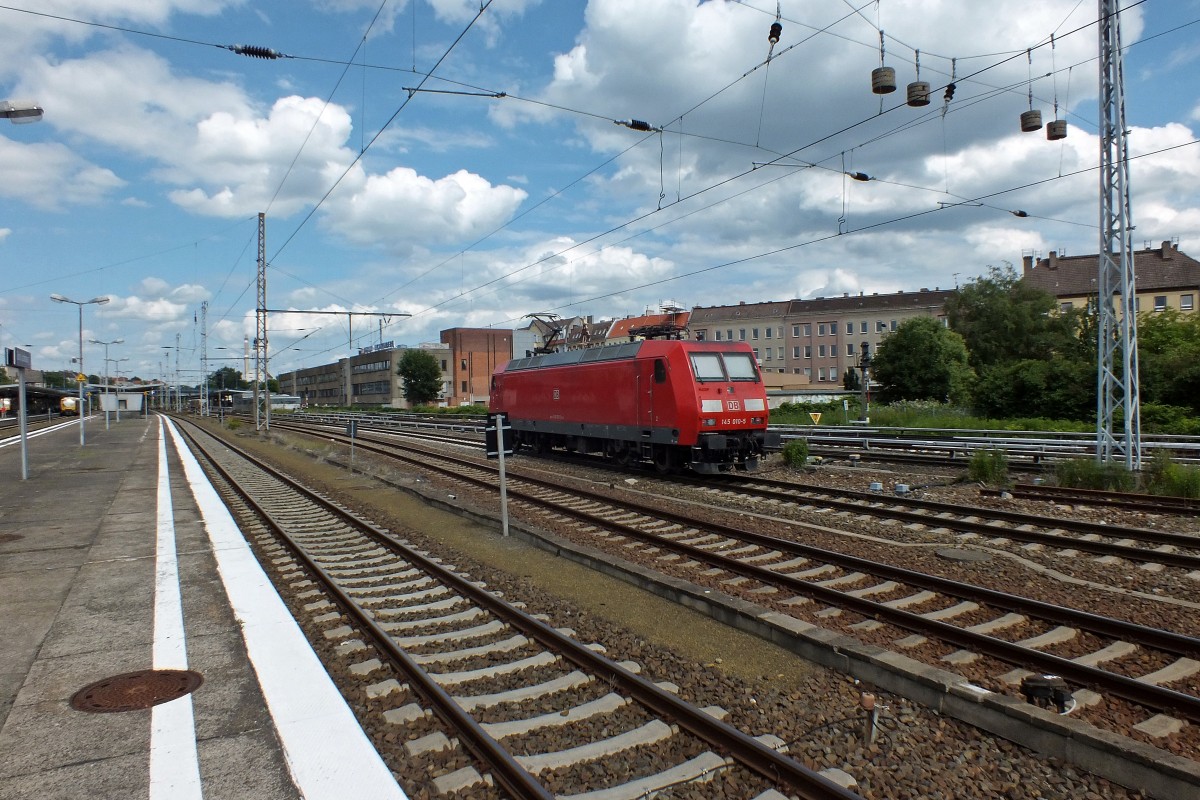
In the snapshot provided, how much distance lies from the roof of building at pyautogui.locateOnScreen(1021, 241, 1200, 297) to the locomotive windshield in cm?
5213

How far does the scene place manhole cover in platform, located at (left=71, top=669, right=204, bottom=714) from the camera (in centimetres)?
496

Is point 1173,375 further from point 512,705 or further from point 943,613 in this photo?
point 512,705

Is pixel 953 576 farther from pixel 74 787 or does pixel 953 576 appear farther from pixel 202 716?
pixel 74 787

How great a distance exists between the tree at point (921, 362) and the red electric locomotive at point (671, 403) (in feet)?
109

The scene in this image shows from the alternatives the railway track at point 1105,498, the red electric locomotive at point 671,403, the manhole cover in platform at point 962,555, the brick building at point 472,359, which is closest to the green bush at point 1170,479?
the railway track at point 1105,498

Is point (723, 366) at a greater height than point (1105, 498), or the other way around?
point (723, 366)

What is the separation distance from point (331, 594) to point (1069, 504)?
12.1 metres

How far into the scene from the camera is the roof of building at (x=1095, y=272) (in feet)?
204

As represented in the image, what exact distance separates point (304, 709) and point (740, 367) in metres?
13.6

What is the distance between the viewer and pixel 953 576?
8242 mm

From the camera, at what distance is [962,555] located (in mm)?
9141

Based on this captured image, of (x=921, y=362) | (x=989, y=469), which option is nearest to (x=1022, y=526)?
(x=989, y=469)

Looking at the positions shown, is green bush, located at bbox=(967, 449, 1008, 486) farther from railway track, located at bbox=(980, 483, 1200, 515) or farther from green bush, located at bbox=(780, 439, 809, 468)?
green bush, located at bbox=(780, 439, 809, 468)

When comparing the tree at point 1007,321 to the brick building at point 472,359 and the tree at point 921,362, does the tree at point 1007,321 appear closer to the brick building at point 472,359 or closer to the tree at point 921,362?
the tree at point 921,362
